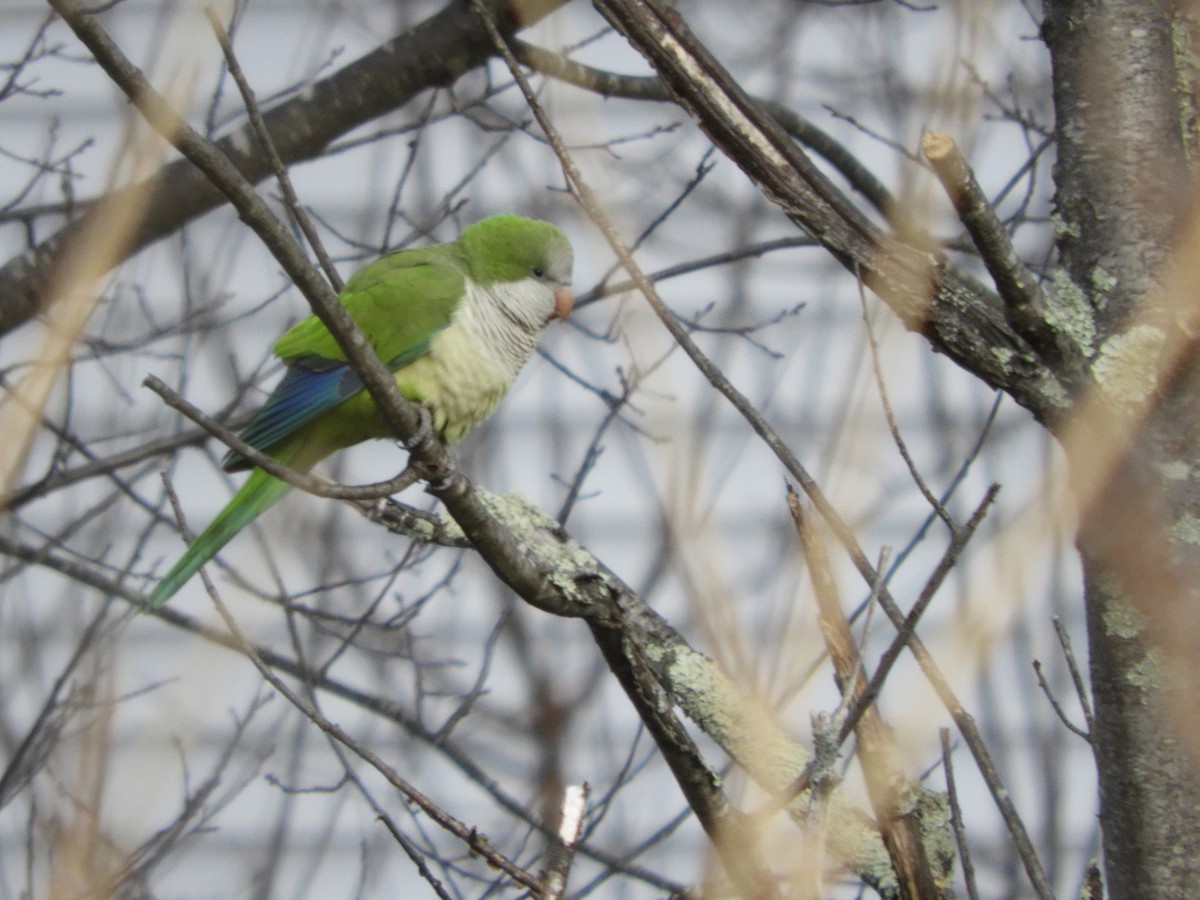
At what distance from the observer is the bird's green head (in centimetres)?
322

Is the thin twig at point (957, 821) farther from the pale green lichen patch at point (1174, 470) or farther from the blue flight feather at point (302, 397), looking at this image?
the blue flight feather at point (302, 397)

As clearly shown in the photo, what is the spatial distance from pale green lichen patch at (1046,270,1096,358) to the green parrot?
1.55 metres

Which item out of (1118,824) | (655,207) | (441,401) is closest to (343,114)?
(441,401)

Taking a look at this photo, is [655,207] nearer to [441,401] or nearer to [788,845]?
[441,401]

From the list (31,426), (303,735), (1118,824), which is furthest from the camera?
(303,735)

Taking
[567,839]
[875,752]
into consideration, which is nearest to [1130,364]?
[875,752]

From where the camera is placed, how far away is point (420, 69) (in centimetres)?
303

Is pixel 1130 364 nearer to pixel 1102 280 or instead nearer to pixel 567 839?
pixel 1102 280

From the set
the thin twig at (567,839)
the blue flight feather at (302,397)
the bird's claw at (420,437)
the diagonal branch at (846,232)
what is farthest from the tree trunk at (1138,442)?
the blue flight feather at (302,397)

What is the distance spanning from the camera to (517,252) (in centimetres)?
322

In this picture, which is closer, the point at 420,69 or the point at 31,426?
the point at 31,426

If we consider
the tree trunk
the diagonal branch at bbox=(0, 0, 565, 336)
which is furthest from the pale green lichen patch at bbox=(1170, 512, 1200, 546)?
the diagonal branch at bbox=(0, 0, 565, 336)

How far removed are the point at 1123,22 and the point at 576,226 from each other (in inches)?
86.1

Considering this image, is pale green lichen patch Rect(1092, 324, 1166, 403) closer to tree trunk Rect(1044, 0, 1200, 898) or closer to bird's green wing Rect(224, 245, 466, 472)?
tree trunk Rect(1044, 0, 1200, 898)
